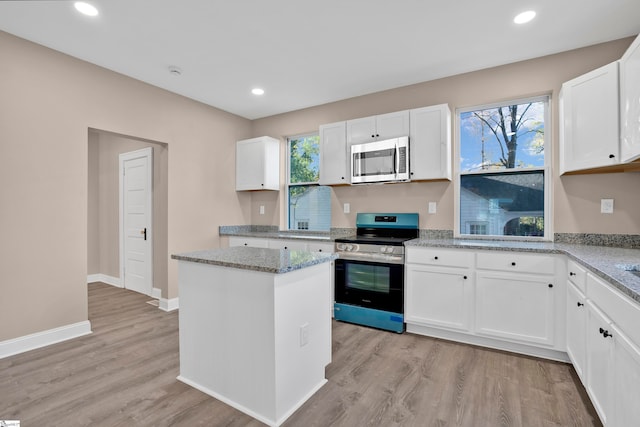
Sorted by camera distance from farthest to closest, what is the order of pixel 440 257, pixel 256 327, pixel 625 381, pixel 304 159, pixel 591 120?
1. pixel 304 159
2. pixel 440 257
3. pixel 591 120
4. pixel 256 327
5. pixel 625 381

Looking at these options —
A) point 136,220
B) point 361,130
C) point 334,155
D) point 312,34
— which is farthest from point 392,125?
point 136,220

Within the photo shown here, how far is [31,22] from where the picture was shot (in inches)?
97.3

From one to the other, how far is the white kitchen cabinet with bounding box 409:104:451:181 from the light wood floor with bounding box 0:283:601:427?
5.52 ft

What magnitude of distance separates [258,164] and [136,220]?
79.7 inches

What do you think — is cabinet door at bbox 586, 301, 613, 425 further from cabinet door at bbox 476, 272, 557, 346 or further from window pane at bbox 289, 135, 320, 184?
window pane at bbox 289, 135, 320, 184

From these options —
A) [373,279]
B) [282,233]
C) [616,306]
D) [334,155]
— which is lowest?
[373,279]

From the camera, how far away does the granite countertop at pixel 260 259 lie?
1.74 m

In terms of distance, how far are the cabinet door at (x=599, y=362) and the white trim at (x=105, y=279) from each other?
569 cm

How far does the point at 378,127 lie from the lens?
355 cm

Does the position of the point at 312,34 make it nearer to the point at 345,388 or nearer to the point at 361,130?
the point at 361,130

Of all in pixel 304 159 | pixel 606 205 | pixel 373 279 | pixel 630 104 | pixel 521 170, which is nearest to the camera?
pixel 630 104

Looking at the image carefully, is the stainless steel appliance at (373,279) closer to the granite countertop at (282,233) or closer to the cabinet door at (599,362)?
the granite countertop at (282,233)

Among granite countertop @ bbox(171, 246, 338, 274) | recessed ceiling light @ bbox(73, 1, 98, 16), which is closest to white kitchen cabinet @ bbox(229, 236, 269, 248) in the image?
granite countertop @ bbox(171, 246, 338, 274)

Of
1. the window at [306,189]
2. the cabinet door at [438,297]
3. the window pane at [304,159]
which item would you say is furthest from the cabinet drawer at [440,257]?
the window pane at [304,159]
